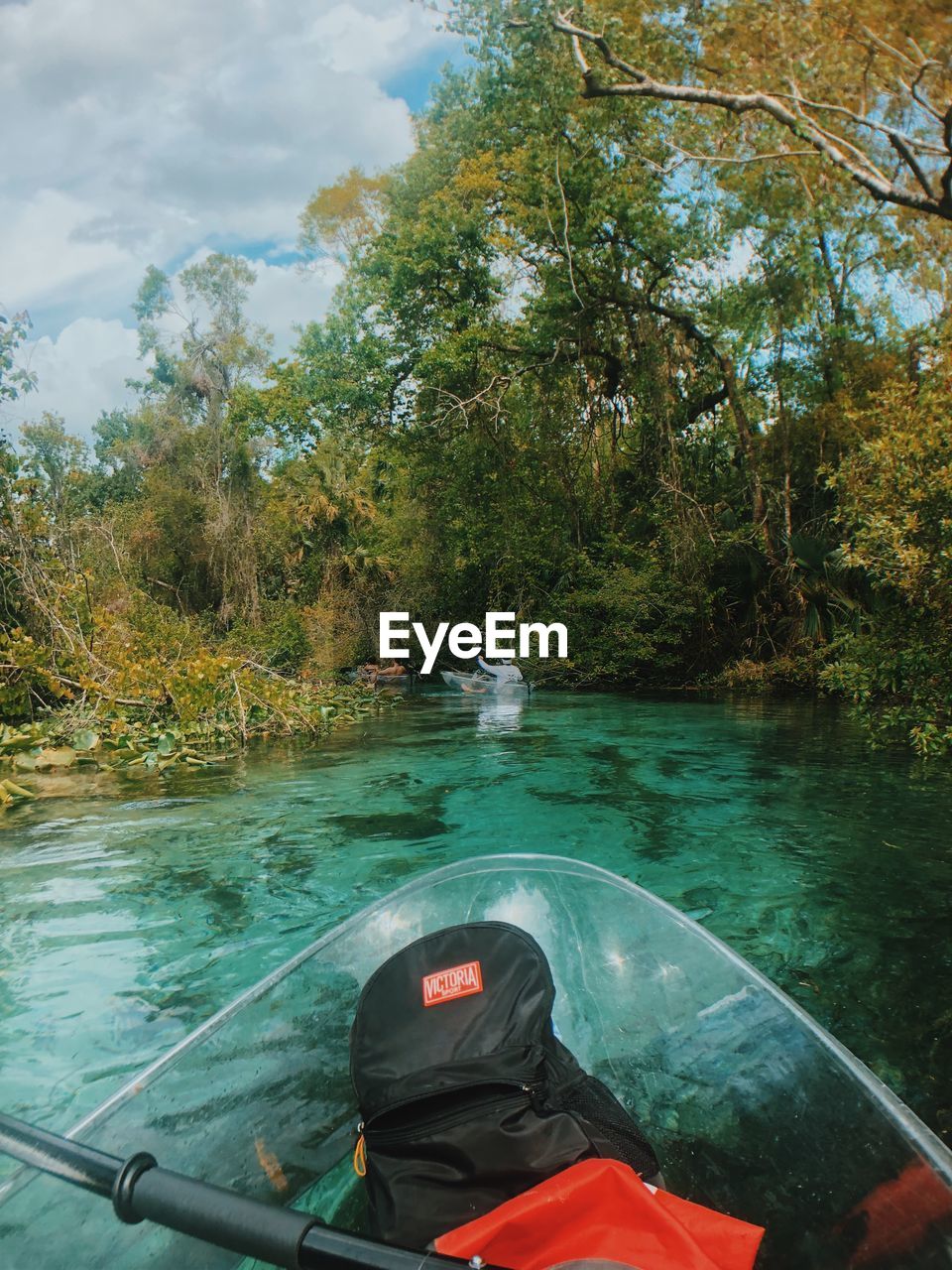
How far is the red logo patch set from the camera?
1.67 meters

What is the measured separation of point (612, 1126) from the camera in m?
1.51

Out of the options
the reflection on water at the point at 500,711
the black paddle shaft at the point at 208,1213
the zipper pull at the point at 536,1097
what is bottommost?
the reflection on water at the point at 500,711

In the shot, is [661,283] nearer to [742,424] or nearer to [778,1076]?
[742,424]

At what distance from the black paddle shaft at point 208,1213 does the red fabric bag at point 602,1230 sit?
5.8 inches

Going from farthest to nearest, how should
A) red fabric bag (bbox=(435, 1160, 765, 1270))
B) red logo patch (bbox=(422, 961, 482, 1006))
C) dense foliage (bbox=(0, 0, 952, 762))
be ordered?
dense foliage (bbox=(0, 0, 952, 762)) → red logo patch (bbox=(422, 961, 482, 1006)) → red fabric bag (bbox=(435, 1160, 765, 1270))

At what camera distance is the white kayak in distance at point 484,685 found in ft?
46.5

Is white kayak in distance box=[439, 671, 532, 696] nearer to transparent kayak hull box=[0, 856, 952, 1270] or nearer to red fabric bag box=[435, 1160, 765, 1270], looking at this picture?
transparent kayak hull box=[0, 856, 952, 1270]

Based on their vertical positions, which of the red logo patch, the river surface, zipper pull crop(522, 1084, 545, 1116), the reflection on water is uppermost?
the red logo patch

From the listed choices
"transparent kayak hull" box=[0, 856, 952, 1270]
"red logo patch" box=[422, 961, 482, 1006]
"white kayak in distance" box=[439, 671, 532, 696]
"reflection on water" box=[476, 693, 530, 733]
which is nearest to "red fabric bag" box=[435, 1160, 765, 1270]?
"transparent kayak hull" box=[0, 856, 952, 1270]

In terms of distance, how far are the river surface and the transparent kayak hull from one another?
50 centimetres

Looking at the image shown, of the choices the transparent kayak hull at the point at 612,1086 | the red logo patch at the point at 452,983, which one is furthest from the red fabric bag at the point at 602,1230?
the red logo patch at the point at 452,983

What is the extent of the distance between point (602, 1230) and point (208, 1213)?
553 mm

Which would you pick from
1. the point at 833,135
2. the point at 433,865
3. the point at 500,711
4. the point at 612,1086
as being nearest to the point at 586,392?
the point at 500,711

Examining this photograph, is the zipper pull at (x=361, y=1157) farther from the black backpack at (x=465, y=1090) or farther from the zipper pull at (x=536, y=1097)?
the zipper pull at (x=536, y=1097)
